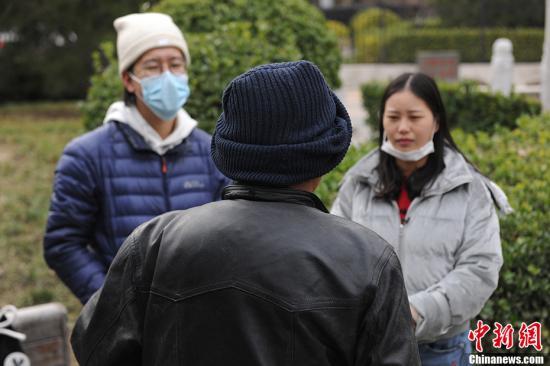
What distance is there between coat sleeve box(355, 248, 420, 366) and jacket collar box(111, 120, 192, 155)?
1.70 metres

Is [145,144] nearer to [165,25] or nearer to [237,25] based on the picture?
[165,25]

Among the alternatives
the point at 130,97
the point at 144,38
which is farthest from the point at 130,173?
the point at 144,38

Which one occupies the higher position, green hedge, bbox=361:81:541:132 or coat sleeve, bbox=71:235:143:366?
coat sleeve, bbox=71:235:143:366

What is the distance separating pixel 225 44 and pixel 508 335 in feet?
8.71

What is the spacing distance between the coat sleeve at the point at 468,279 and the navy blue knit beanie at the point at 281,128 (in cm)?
115

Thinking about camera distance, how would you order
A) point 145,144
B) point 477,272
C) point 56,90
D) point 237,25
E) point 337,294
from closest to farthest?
point 337,294 → point 477,272 → point 145,144 → point 237,25 → point 56,90

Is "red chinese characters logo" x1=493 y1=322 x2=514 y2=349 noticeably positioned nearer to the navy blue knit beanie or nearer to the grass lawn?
the navy blue knit beanie

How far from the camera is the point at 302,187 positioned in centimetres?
184

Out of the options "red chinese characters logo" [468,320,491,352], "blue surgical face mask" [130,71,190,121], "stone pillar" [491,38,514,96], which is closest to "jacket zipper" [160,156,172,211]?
"blue surgical face mask" [130,71,190,121]

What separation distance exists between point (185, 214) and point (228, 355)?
13.6 inches

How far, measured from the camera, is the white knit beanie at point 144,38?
11.1 ft

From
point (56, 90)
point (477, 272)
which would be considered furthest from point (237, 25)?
point (56, 90)

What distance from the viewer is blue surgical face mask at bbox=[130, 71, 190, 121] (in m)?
3.31

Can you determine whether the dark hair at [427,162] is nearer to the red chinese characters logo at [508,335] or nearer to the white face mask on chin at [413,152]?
the white face mask on chin at [413,152]
